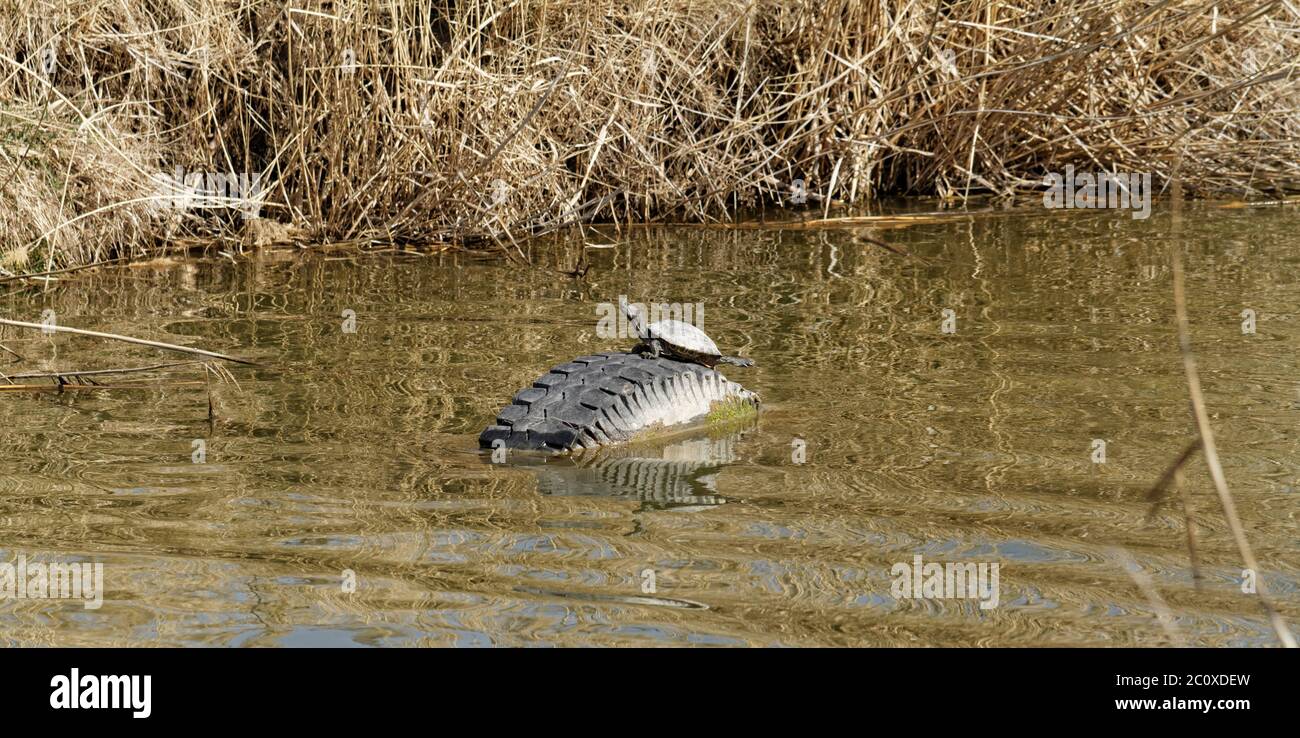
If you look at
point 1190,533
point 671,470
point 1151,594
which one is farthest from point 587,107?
point 1190,533

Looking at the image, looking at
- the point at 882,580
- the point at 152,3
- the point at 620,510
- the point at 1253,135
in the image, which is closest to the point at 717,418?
the point at 620,510

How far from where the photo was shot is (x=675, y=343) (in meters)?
5.93

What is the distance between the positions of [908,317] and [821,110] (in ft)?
10.3

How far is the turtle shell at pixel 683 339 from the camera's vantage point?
592cm

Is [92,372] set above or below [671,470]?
above

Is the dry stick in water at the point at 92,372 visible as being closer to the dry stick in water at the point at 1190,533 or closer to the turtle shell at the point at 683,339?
the turtle shell at the point at 683,339

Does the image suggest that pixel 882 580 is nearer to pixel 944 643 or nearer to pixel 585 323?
pixel 944 643

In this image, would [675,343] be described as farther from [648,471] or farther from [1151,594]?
[1151,594]

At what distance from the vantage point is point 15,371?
259 inches

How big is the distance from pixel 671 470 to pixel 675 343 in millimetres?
837

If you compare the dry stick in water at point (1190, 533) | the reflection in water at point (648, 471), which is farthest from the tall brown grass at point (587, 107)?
the dry stick in water at point (1190, 533)

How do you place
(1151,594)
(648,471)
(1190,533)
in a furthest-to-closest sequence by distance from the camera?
(648,471) → (1151,594) → (1190,533)

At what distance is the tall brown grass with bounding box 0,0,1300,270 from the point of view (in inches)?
361

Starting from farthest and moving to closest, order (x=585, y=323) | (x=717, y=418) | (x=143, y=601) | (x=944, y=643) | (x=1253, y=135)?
(x=1253, y=135) → (x=585, y=323) → (x=717, y=418) → (x=143, y=601) → (x=944, y=643)
